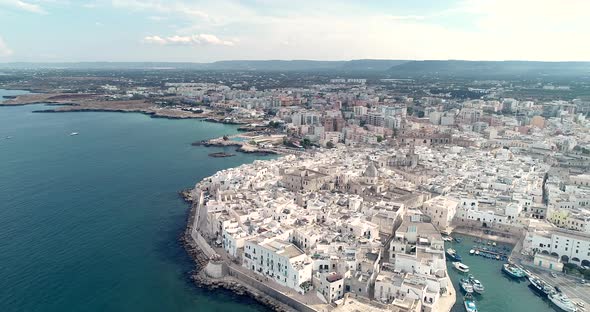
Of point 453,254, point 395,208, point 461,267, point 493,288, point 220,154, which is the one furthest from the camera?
point 220,154

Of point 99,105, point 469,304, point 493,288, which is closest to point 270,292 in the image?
point 469,304

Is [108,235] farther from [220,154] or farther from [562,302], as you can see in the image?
[562,302]

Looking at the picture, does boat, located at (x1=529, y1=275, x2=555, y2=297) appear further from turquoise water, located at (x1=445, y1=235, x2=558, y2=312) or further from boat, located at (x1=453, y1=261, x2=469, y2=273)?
boat, located at (x1=453, y1=261, x2=469, y2=273)

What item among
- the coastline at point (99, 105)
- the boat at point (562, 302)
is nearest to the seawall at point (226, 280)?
the boat at point (562, 302)

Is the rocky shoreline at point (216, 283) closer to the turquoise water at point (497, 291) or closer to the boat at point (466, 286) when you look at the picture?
the turquoise water at point (497, 291)

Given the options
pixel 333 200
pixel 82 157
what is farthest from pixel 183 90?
pixel 333 200

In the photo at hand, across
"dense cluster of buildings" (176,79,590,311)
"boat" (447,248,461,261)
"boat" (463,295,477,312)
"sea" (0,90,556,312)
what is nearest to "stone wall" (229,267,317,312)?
"dense cluster of buildings" (176,79,590,311)
